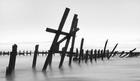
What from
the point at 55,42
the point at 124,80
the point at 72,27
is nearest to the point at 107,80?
the point at 124,80

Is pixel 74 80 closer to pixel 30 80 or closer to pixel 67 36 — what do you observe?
pixel 30 80

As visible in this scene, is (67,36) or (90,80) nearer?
(90,80)

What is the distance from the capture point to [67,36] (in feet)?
53.8

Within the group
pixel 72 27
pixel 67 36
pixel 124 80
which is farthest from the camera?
pixel 72 27

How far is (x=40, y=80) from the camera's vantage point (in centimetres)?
1152

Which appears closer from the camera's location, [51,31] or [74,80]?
[74,80]

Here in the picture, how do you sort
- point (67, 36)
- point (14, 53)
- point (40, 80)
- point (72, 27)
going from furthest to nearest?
point (72, 27) < point (67, 36) < point (14, 53) < point (40, 80)

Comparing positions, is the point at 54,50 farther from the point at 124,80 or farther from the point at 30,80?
the point at 124,80

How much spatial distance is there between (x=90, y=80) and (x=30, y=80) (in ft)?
7.74

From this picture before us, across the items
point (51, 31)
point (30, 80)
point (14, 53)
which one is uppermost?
point (51, 31)

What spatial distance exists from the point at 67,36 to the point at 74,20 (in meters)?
1.98

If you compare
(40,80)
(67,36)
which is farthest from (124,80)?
(67,36)

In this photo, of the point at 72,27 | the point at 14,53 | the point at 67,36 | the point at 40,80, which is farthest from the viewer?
the point at 72,27

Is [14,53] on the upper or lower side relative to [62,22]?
lower
